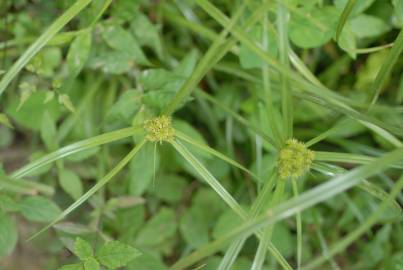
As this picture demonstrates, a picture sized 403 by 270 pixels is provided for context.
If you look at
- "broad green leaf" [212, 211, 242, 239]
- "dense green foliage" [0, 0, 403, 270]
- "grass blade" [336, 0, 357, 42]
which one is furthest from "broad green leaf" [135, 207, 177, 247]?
"grass blade" [336, 0, 357, 42]

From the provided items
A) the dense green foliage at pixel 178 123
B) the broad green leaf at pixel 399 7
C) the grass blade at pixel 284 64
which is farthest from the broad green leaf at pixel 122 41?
the broad green leaf at pixel 399 7

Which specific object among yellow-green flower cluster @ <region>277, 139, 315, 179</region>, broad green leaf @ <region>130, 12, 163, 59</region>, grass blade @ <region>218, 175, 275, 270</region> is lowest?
grass blade @ <region>218, 175, 275, 270</region>

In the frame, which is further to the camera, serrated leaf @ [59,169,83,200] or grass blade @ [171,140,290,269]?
serrated leaf @ [59,169,83,200]

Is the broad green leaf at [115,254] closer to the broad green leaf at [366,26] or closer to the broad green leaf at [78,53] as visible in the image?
the broad green leaf at [78,53]

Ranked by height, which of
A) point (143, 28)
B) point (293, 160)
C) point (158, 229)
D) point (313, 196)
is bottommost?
point (313, 196)

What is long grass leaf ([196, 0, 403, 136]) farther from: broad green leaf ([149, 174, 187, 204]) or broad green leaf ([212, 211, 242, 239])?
broad green leaf ([149, 174, 187, 204])

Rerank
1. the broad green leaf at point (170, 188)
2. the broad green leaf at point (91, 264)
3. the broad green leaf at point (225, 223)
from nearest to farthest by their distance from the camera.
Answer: the broad green leaf at point (91, 264)
the broad green leaf at point (225, 223)
the broad green leaf at point (170, 188)

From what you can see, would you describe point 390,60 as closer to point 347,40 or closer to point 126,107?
point 347,40

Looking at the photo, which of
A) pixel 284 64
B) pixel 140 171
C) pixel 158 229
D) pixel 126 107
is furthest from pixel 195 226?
pixel 284 64
